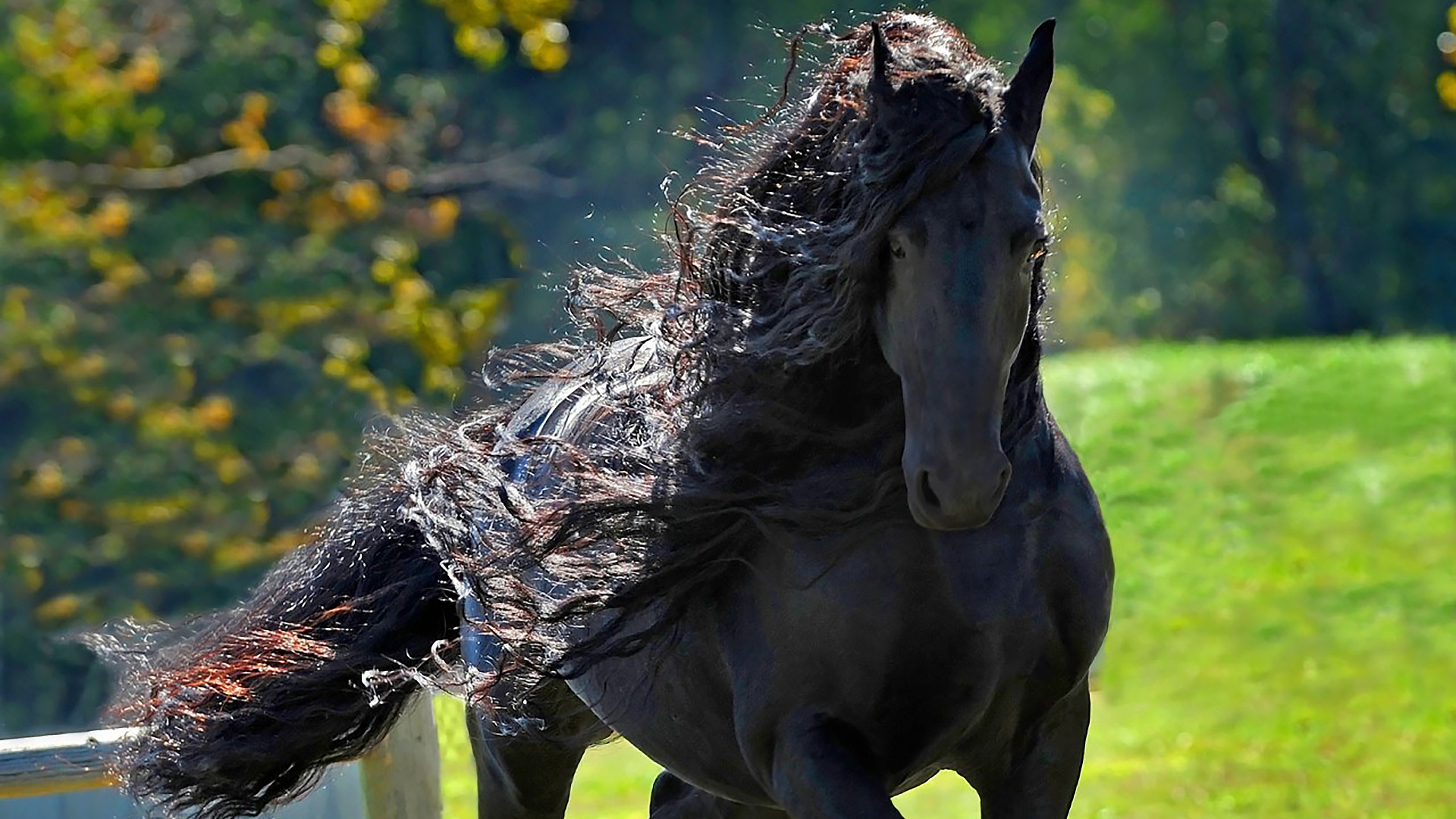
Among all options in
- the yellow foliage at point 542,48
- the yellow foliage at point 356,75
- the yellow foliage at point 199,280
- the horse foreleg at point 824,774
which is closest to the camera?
the horse foreleg at point 824,774

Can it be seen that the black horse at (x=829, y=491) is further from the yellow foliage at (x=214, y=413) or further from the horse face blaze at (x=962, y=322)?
the yellow foliage at (x=214, y=413)

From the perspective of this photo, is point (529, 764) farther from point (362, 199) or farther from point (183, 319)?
point (183, 319)

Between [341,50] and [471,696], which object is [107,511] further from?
[471,696]

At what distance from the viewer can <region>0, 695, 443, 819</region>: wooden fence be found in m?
5.30

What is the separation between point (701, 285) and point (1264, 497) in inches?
439

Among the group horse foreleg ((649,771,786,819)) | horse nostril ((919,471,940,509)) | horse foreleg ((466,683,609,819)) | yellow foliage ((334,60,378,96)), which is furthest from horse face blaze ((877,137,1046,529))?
yellow foliage ((334,60,378,96))

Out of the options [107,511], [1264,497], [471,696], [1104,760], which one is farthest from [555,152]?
[471,696]

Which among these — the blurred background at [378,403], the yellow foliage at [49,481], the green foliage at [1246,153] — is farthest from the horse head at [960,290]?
the green foliage at [1246,153]

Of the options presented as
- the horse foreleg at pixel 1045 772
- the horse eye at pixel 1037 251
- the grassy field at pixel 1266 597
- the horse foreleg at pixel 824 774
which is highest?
the horse eye at pixel 1037 251

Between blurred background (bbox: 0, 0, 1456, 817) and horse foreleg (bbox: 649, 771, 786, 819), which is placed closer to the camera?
horse foreleg (bbox: 649, 771, 786, 819)

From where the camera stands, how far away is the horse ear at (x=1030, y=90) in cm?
315

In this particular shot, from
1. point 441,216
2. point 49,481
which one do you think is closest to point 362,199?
point 441,216

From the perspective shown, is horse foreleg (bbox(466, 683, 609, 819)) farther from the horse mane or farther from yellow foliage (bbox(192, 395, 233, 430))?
yellow foliage (bbox(192, 395, 233, 430))

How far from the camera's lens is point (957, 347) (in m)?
2.96
